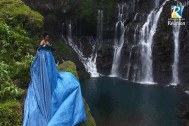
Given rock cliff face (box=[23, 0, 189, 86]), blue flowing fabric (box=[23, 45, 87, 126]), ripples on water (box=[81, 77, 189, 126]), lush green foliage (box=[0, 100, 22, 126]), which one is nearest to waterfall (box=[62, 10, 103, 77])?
rock cliff face (box=[23, 0, 189, 86])

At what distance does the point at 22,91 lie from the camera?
476cm

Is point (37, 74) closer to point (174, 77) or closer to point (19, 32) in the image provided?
point (19, 32)

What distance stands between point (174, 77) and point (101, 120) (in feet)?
35.3

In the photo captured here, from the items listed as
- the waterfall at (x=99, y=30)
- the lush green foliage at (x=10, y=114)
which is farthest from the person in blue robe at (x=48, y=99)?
the waterfall at (x=99, y=30)

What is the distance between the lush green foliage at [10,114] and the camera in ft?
12.7

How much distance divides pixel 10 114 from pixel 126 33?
60.1 ft

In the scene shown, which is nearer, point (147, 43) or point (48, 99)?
point (48, 99)

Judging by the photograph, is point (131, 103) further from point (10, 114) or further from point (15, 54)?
point (10, 114)

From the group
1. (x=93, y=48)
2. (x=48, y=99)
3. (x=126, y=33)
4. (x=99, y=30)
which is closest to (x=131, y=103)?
(x=48, y=99)

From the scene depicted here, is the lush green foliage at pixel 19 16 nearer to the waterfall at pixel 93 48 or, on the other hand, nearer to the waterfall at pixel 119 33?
the waterfall at pixel 93 48

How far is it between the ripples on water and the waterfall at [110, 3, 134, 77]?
12.9 feet

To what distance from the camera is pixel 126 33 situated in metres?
20.9

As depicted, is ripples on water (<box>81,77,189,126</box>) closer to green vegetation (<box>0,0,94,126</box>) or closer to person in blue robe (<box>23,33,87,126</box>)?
green vegetation (<box>0,0,94,126</box>)

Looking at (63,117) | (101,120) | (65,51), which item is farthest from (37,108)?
(65,51)
